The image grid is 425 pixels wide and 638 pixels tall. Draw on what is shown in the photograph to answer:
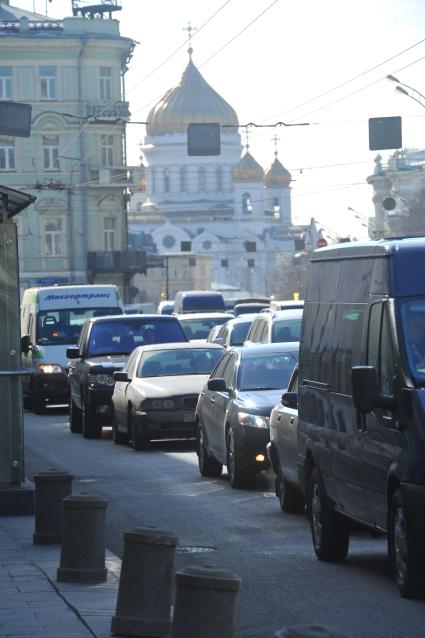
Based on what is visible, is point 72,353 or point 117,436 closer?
point 117,436

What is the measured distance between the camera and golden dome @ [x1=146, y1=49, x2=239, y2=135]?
146625mm

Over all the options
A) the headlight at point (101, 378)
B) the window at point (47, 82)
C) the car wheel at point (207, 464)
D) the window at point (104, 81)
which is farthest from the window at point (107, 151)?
the car wheel at point (207, 464)

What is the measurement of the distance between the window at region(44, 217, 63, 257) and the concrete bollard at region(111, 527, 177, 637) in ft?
245

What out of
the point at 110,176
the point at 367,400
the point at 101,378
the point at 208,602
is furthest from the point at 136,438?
the point at 110,176

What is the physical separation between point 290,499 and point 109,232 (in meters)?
70.5

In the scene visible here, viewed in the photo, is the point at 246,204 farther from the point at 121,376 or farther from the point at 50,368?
the point at 121,376

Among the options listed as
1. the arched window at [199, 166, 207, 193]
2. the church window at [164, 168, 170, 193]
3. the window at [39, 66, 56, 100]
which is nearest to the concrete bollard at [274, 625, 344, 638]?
the window at [39, 66, 56, 100]

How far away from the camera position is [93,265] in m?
81.8

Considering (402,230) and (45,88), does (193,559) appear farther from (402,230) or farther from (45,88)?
(402,230)

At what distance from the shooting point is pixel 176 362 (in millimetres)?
22875

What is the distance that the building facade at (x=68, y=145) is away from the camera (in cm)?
8050

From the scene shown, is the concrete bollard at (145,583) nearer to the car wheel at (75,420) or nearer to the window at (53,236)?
the car wheel at (75,420)

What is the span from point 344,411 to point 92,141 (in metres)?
71.9

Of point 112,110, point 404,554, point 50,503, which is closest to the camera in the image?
point 404,554
